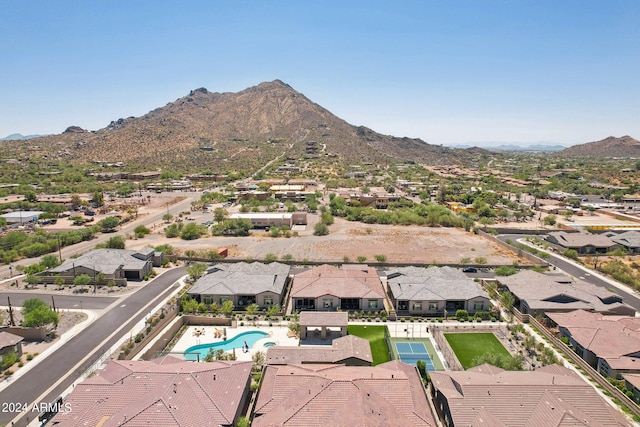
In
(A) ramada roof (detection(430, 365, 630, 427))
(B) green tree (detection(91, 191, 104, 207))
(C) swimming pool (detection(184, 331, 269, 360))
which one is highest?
(B) green tree (detection(91, 191, 104, 207))

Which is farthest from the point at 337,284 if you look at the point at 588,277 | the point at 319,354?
the point at 588,277

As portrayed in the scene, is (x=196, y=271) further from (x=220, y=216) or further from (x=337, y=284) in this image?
(x=220, y=216)

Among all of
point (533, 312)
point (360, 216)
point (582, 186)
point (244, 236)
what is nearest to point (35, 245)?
point (244, 236)

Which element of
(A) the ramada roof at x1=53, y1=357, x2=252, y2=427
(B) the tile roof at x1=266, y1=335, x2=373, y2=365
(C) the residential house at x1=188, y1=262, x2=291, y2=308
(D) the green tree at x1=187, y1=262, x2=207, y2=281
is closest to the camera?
(A) the ramada roof at x1=53, y1=357, x2=252, y2=427

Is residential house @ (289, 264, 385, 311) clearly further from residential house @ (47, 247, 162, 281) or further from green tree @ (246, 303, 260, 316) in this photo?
residential house @ (47, 247, 162, 281)

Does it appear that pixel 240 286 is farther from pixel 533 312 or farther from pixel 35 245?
pixel 35 245

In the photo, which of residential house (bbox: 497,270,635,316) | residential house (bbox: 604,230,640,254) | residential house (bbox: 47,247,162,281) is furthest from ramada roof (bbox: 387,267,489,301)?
residential house (bbox: 604,230,640,254)

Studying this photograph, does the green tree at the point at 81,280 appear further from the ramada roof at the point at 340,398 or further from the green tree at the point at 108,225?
the green tree at the point at 108,225
